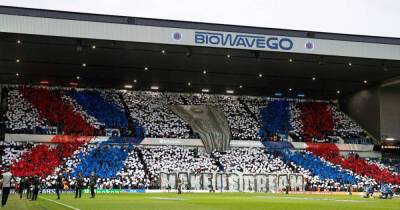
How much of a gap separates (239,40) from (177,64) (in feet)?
33.2

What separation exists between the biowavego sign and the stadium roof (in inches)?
23.4

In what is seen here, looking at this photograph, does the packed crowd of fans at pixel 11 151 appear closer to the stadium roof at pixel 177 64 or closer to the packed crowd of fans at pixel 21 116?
the packed crowd of fans at pixel 21 116

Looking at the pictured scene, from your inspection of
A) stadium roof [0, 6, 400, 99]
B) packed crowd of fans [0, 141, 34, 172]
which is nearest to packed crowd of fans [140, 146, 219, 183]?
stadium roof [0, 6, 400, 99]

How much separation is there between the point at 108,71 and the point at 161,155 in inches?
436

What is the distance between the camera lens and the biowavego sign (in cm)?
4897

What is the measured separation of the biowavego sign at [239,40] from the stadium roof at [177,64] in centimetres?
60

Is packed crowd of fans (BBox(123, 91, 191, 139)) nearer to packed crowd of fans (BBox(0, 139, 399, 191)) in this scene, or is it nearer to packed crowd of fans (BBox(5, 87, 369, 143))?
packed crowd of fans (BBox(5, 87, 369, 143))

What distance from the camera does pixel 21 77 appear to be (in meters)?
64.1

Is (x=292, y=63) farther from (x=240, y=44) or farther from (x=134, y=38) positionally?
(x=134, y=38)

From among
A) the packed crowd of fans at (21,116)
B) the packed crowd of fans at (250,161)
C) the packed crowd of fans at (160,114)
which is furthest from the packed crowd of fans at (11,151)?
the packed crowd of fans at (250,161)

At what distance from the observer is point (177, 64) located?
57.6 m

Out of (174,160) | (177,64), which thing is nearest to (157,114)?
(177,64)

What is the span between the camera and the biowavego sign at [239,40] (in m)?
49.0

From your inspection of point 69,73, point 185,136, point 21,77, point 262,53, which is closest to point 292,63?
point 262,53
